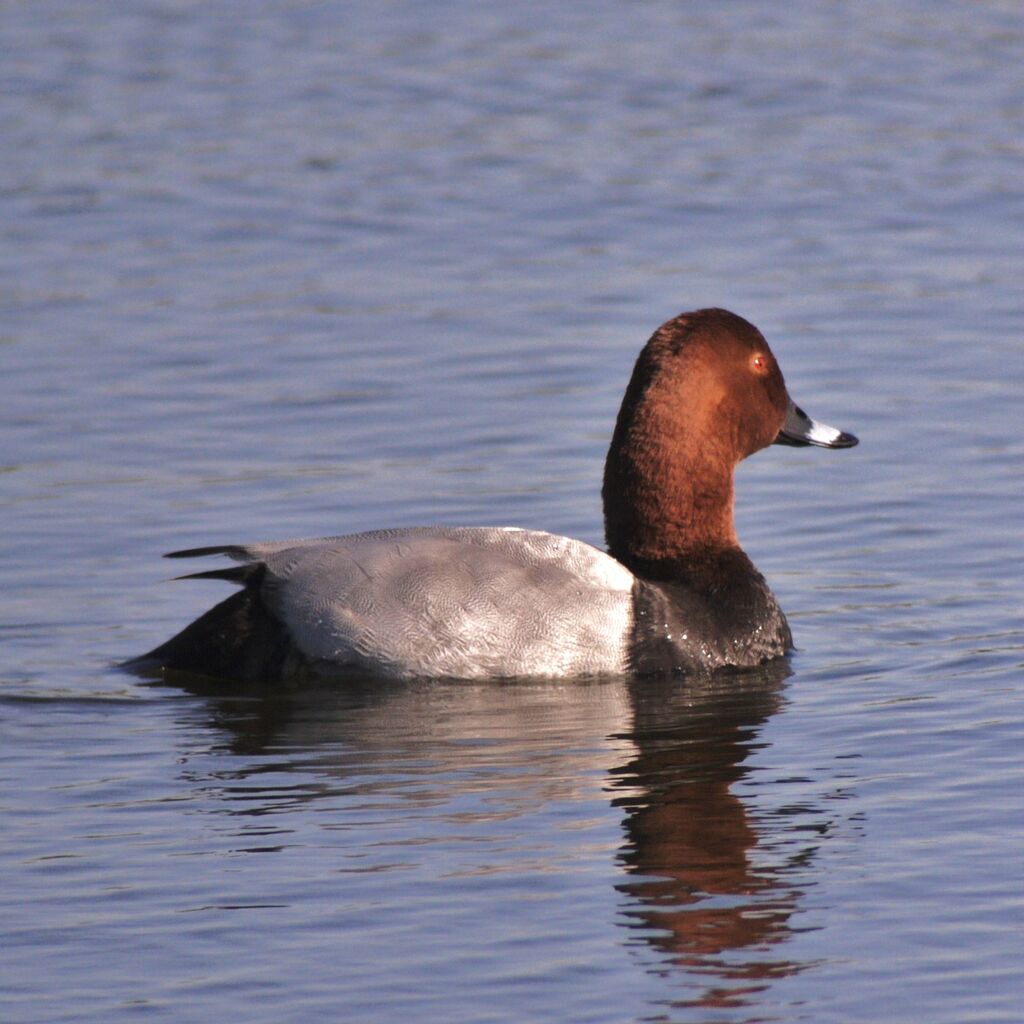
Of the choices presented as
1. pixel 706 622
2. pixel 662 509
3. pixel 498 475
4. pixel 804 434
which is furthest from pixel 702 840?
pixel 498 475

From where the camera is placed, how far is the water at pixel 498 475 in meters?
5.41

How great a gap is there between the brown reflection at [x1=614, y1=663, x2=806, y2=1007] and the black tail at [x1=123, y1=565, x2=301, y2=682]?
1246mm

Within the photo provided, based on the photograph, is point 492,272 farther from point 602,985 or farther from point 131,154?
point 602,985

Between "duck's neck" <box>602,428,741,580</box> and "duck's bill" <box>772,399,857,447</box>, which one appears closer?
"duck's neck" <box>602,428,741,580</box>

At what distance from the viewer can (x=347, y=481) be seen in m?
9.83

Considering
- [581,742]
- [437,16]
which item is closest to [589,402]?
[581,742]

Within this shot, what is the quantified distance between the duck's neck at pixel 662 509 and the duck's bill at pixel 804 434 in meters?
0.50

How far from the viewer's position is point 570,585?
25.2 ft

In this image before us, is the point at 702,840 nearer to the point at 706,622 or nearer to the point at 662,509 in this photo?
the point at 706,622

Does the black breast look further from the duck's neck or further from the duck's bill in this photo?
the duck's bill

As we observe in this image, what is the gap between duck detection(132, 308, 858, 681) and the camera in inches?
301

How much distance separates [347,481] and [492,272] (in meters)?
3.27

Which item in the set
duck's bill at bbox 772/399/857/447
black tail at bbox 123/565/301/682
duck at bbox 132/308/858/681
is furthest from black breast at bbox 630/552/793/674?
black tail at bbox 123/565/301/682

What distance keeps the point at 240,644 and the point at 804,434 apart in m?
2.32
